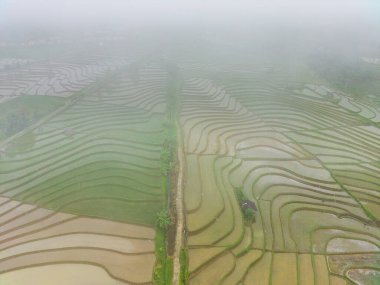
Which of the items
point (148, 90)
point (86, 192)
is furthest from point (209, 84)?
point (86, 192)

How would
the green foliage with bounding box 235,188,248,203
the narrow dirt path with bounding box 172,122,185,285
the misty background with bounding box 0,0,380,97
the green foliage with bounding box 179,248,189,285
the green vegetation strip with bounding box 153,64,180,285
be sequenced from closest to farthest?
the green foliage with bounding box 179,248,189,285
the green vegetation strip with bounding box 153,64,180,285
the narrow dirt path with bounding box 172,122,185,285
the green foliage with bounding box 235,188,248,203
the misty background with bounding box 0,0,380,97

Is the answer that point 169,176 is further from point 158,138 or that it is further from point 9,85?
point 9,85


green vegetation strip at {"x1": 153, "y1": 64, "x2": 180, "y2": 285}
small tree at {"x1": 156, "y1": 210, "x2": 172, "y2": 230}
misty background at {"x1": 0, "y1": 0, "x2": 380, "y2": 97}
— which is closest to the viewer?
green vegetation strip at {"x1": 153, "y1": 64, "x2": 180, "y2": 285}

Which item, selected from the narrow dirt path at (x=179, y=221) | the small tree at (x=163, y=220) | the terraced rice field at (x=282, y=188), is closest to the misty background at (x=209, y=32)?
the terraced rice field at (x=282, y=188)

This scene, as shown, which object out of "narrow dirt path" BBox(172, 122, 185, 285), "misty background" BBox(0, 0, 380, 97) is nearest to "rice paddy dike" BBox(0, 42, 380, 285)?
"narrow dirt path" BBox(172, 122, 185, 285)

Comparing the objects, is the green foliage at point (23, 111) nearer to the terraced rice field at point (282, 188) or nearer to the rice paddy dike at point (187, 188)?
the rice paddy dike at point (187, 188)

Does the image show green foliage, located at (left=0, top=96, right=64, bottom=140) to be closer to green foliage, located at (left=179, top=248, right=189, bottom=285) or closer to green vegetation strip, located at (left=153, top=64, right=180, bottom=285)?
green vegetation strip, located at (left=153, top=64, right=180, bottom=285)

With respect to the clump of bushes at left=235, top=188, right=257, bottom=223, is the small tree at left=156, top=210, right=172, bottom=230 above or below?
below
